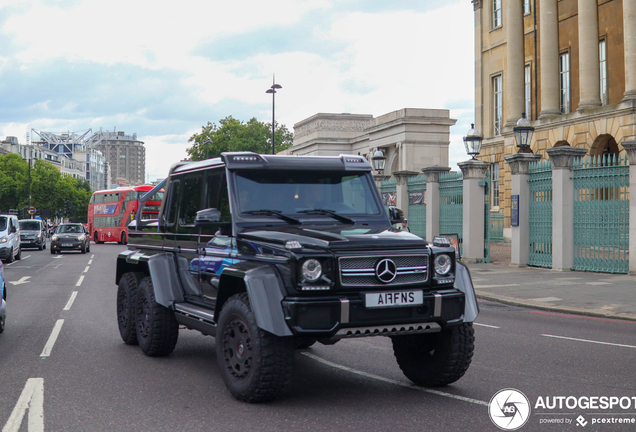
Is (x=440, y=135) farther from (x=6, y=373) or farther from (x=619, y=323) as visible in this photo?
(x=6, y=373)

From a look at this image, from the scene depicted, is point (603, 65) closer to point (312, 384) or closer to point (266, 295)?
point (312, 384)

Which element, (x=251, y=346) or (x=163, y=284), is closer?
(x=251, y=346)

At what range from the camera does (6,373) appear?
6.92 meters

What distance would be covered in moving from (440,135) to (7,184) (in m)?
60.5

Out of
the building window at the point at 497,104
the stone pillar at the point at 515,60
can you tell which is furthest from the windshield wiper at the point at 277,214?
the building window at the point at 497,104

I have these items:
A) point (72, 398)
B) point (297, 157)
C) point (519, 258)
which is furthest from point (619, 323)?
point (519, 258)

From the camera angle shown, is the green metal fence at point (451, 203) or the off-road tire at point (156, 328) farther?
the green metal fence at point (451, 203)

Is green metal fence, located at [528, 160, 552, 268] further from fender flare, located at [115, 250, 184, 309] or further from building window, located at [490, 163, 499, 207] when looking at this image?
building window, located at [490, 163, 499, 207]

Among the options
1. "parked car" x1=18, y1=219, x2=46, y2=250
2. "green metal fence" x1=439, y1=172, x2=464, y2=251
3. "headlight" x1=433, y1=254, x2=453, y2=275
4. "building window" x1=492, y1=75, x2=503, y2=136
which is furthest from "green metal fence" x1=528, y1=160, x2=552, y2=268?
"parked car" x1=18, y1=219, x2=46, y2=250

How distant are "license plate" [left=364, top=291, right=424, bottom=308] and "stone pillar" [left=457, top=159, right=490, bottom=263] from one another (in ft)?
60.6

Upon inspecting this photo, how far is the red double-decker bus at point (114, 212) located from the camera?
4694 cm

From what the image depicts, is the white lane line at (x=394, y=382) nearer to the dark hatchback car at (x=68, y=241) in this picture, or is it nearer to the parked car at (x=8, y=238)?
the parked car at (x=8, y=238)

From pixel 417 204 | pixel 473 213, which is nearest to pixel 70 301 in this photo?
pixel 473 213

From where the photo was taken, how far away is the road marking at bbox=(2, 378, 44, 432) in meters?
5.04
